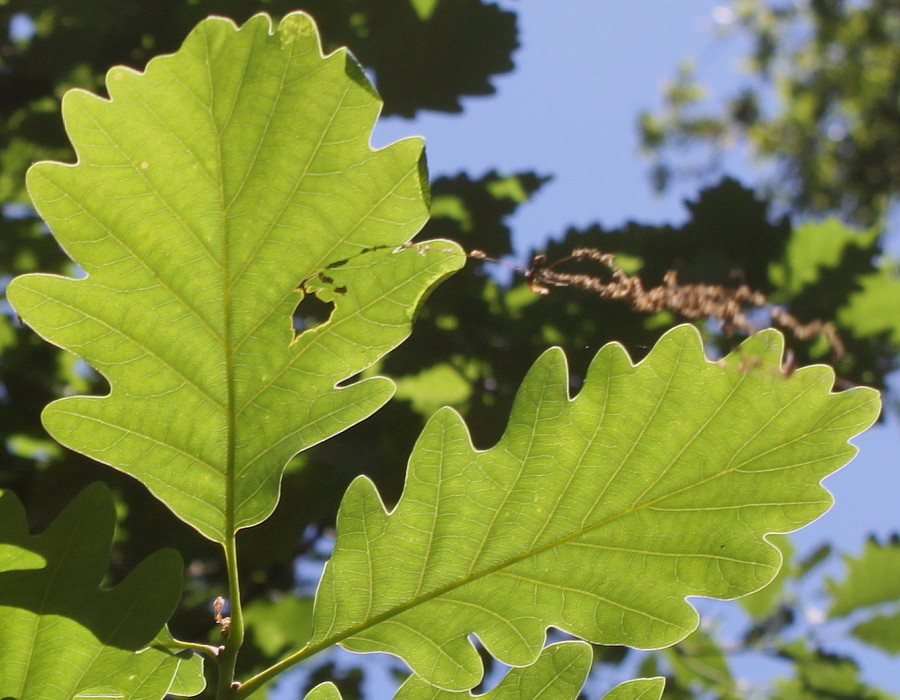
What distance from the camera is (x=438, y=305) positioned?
7.86 ft

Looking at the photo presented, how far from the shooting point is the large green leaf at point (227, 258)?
993mm

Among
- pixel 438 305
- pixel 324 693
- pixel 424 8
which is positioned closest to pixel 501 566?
pixel 324 693

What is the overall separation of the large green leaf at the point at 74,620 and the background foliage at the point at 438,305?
1.17 meters

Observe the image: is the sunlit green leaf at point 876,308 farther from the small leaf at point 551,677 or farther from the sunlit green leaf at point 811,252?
the small leaf at point 551,677

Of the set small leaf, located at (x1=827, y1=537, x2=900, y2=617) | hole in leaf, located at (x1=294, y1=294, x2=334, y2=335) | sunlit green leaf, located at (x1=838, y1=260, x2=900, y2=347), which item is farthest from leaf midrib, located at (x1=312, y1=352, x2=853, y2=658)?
small leaf, located at (x1=827, y1=537, x2=900, y2=617)

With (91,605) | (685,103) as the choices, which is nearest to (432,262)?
(91,605)

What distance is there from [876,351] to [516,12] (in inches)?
55.7

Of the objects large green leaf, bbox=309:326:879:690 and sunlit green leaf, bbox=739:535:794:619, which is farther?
sunlit green leaf, bbox=739:535:794:619

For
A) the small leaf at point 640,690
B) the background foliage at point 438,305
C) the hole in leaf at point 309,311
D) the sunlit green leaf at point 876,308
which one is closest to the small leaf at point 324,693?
the small leaf at point 640,690

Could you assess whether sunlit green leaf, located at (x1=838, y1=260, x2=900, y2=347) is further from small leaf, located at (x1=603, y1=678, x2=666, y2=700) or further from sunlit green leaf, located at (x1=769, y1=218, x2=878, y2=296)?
small leaf, located at (x1=603, y1=678, x2=666, y2=700)

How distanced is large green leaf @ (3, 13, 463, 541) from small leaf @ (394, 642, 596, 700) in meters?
0.37

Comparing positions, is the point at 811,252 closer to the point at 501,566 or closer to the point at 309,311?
the point at 309,311

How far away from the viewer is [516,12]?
8.54ft

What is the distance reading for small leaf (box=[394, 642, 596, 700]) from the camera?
46.4 inches
